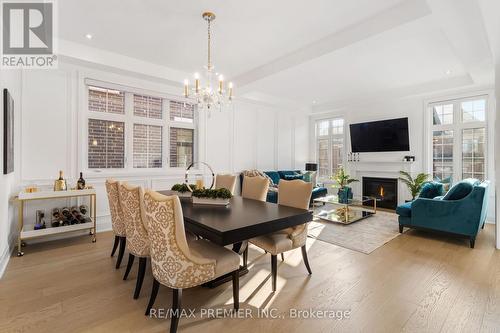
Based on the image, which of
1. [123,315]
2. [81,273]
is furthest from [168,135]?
[123,315]

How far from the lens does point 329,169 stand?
7535 mm

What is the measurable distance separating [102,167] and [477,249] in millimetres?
5849

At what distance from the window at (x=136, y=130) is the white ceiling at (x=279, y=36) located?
88 cm

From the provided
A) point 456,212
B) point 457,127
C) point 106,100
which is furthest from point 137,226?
point 457,127

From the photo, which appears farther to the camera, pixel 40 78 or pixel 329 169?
pixel 329 169

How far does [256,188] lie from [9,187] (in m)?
3.11

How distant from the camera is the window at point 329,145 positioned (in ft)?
24.1

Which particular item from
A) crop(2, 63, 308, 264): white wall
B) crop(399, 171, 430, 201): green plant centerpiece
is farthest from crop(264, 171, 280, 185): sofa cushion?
crop(399, 171, 430, 201): green plant centerpiece

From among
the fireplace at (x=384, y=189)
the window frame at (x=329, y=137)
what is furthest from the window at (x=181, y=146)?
the fireplace at (x=384, y=189)

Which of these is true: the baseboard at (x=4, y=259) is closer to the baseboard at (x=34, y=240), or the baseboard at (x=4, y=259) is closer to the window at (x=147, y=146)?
the baseboard at (x=34, y=240)

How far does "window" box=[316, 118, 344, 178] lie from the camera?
733 cm

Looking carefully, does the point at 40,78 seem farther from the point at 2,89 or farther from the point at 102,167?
the point at 102,167

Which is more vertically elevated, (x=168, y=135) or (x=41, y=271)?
(x=168, y=135)

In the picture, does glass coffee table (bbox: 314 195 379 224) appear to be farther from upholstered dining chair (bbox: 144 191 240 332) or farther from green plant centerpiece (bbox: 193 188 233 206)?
upholstered dining chair (bbox: 144 191 240 332)
